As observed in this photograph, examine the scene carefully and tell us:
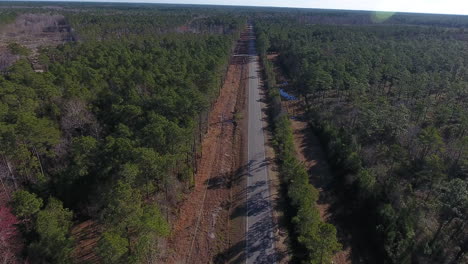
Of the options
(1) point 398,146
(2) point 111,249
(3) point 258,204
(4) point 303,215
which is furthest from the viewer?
(1) point 398,146

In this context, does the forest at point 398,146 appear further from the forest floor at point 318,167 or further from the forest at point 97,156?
the forest at point 97,156

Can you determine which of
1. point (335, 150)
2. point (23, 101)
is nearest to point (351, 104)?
point (335, 150)

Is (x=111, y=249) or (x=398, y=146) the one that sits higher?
(x=111, y=249)

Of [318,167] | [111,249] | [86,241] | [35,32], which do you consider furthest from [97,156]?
[35,32]

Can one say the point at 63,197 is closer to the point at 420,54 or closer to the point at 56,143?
the point at 56,143

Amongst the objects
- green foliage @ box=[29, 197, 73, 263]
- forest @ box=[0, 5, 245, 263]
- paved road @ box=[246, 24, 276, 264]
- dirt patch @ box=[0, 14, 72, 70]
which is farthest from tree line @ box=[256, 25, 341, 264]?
dirt patch @ box=[0, 14, 72, 70]

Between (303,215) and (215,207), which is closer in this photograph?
(303,215)

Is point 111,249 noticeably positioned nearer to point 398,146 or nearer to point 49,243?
point 49,243
